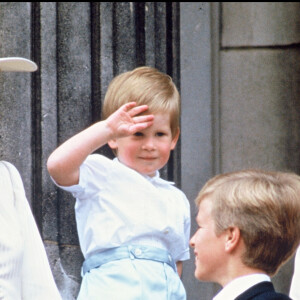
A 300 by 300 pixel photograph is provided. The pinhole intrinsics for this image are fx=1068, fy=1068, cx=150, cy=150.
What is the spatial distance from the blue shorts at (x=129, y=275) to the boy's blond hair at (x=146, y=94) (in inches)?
23.0

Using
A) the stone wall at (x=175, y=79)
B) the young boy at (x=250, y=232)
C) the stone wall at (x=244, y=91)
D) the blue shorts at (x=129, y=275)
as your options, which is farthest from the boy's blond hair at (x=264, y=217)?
the stone wall at (x=244, y=91)

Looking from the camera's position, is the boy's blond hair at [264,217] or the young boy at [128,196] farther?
the young boy at [128,196]

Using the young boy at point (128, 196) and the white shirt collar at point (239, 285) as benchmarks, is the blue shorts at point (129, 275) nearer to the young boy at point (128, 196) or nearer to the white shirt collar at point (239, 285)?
the young boy at point (128, 196)

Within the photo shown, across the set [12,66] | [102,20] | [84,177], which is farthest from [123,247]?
[102,20]

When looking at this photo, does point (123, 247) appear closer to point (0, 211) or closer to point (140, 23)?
point (0, 211)

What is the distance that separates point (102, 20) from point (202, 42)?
2.25ft

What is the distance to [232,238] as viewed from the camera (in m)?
3.64

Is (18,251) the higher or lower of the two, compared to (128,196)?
lower

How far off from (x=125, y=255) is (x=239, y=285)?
876 millimetres

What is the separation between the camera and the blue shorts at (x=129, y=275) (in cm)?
431

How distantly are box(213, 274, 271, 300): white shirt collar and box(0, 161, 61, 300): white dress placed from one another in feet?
2.57

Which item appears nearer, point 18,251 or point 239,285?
point 239,285

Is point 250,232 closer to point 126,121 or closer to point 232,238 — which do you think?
point 232,238

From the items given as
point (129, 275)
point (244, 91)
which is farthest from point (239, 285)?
point (244, 91)
